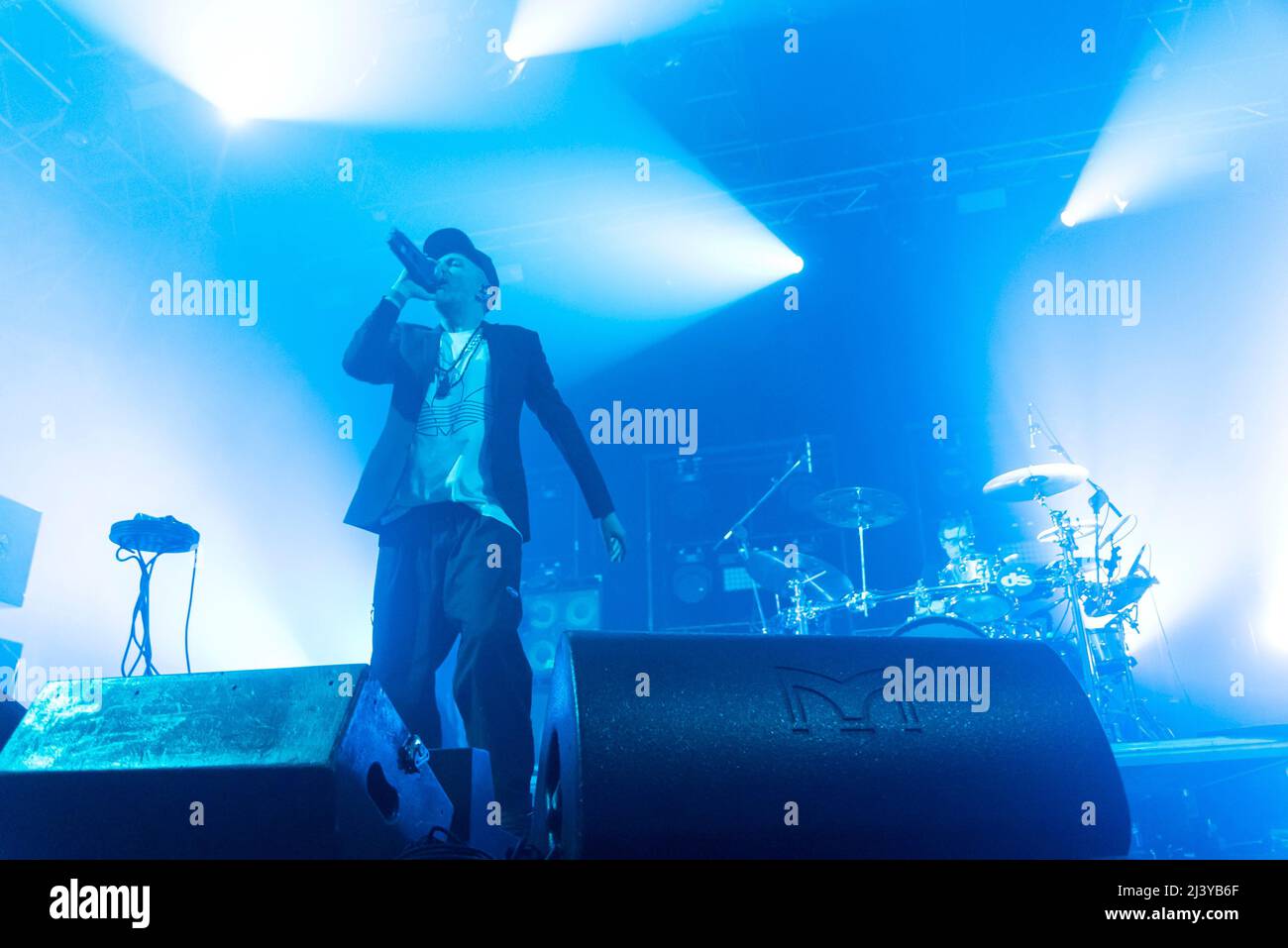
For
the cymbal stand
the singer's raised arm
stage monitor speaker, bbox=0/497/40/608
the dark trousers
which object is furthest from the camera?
the cymbal stand

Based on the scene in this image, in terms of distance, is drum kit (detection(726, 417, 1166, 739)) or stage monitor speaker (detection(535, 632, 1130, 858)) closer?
stage monitor speaker (detection(535, 632, 1130, 858))

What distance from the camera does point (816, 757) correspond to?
1.48 metres

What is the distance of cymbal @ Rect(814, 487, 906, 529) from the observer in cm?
628

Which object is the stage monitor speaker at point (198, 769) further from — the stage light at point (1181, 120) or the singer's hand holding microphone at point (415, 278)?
the stage light at point (1181, 120)

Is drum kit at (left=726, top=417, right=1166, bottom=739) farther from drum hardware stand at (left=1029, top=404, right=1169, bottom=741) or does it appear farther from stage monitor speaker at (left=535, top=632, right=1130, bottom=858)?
stage monitor speaker at (left=535, top=632, right=1130, bottom=858)

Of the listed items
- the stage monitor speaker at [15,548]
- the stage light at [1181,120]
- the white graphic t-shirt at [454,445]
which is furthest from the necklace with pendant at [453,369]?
the stage light at [1181,120]

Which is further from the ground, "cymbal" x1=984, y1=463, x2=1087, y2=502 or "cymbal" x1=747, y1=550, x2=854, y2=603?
"cymbal" x1=984, y1=463, x2=1087, y2=502

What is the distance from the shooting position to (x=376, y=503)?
3.00m

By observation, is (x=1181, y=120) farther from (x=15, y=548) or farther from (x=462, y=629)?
(x=15, y=548)

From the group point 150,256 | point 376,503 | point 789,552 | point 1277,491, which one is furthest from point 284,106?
point 1277,491

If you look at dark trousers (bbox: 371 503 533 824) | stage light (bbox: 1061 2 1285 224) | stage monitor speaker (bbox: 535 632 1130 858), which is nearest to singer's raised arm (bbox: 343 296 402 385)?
dark trousers (bbox: 371 503 533 824)

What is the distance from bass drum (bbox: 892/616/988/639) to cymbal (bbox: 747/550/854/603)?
0.51 m
